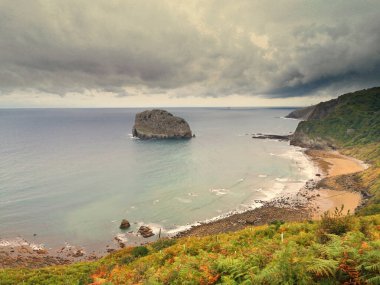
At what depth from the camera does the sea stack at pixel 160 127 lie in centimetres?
17727

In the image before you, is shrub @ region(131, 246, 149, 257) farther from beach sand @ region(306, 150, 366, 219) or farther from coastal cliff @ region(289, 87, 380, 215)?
coastal cliff @ region(289, 87, 380, 215)

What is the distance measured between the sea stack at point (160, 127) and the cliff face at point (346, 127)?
225 ft

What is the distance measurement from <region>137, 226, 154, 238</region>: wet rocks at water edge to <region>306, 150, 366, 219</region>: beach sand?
32.5 m

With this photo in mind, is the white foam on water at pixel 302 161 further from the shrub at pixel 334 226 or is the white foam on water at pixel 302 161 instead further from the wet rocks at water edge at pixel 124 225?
the shrub at pixel 334 226

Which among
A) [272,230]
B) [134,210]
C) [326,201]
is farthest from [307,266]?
[326,201]

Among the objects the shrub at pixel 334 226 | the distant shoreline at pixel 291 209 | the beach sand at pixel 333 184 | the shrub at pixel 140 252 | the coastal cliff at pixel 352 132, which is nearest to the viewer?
the shrub at pixel 334 226

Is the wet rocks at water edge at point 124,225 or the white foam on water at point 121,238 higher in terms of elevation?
the wet rocks at water edge at point 124,225

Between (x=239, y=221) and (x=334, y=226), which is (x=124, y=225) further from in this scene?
(x=334, y=226)

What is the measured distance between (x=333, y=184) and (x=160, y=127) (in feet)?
388

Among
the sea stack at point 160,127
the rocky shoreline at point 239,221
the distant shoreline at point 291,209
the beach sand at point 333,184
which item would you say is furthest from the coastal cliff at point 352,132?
the sea stack at point 160,127

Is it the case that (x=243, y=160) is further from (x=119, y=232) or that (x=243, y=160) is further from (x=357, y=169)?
(x=119, y=232)

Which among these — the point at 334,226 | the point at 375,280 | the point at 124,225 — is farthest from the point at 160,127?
the point at 375,280

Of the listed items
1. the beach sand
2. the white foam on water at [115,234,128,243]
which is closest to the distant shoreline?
the beach sand

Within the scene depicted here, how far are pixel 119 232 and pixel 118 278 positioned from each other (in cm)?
3992
